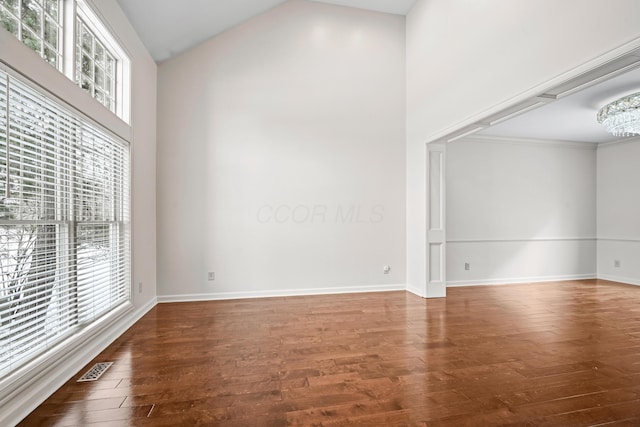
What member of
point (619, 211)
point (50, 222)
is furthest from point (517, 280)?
point (50, 222)

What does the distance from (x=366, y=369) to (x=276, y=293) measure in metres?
2.34

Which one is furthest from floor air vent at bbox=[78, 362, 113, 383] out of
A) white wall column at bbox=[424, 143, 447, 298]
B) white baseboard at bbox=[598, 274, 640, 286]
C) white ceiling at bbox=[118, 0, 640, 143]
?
white baseboard at bbox=[598, 274, 640, 286]

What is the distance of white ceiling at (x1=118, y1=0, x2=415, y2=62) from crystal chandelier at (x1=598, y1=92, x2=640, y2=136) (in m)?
3.18

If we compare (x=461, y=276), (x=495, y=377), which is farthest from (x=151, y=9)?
(x=461, y=276)

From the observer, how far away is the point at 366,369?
2275 millimetres

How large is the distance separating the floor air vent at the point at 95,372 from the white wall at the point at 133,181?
0.31ft

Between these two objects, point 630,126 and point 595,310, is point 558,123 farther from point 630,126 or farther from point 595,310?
point 595,310

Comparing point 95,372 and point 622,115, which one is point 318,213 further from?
point 622,115

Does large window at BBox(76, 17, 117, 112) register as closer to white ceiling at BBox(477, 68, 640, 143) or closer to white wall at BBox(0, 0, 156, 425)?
white wall at BBox(0, 0, 156, 425)

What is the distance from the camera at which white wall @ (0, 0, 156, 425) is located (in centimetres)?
173

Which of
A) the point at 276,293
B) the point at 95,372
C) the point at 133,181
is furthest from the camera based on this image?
the point at 276,293

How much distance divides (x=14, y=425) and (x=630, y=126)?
6.68 m

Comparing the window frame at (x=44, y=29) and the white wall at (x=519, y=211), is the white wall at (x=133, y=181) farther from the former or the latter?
the white wall at (x=519, y=211)

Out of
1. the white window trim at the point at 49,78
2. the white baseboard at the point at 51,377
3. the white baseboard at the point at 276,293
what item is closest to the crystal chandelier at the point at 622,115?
the white baseboard at the point at 276,293
